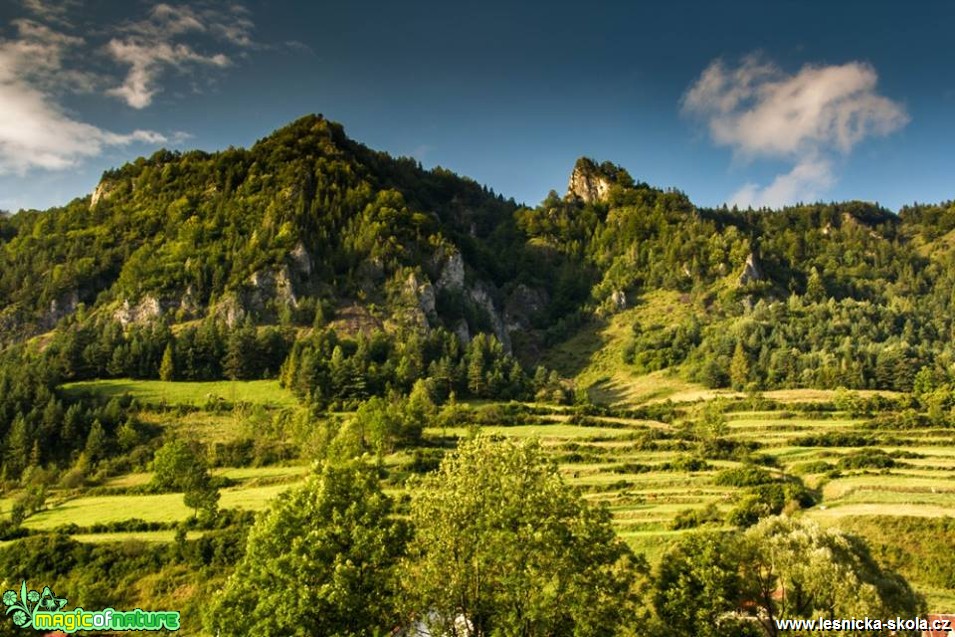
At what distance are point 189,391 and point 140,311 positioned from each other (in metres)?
59.3

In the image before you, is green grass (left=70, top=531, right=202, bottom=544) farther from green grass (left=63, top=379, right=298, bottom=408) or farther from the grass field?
green grass (left=63, top=379, right=298, bottom=408)

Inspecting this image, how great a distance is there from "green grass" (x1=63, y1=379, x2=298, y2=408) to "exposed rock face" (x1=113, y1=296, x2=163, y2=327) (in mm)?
42664

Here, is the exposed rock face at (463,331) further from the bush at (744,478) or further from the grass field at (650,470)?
the bush at (744,478)

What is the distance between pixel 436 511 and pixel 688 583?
→ 49.3 ft

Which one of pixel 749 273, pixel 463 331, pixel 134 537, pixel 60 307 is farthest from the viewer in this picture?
pixel 749 273

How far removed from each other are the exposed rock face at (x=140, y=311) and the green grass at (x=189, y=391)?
42664 mm

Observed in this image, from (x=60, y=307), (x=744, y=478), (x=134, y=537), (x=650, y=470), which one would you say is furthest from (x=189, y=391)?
(x=744, y=478)

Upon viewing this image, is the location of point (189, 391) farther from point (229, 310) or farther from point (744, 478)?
point (744, 478)

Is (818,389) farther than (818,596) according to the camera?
Yes

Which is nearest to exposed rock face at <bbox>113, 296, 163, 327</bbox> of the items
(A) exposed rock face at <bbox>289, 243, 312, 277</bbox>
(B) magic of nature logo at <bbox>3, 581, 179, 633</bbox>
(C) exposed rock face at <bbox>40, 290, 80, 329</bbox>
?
(C) exposed rock face at <bbox>40, 290, 80, 329</bbox>

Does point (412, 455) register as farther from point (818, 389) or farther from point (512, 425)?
point (818, 389)

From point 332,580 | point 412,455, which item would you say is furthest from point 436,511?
point 412,455

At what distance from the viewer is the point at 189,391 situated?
11219 cm

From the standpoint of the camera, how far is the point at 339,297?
16912 cm
